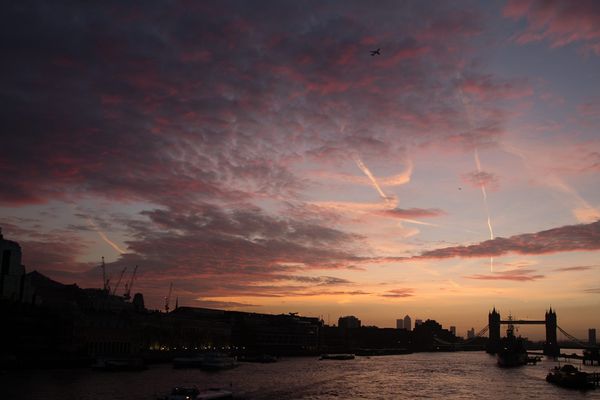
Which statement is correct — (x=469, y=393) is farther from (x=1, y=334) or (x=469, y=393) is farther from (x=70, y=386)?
(x=1, y=334)

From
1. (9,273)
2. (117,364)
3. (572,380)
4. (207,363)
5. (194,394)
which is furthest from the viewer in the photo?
(9,273)

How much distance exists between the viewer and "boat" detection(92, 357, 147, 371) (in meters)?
136

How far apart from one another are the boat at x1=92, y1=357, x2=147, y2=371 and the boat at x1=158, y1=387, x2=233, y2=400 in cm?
5953

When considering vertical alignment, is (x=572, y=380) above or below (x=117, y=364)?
above

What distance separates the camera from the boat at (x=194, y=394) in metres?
76.2

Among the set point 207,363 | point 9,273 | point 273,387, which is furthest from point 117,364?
point 9,273

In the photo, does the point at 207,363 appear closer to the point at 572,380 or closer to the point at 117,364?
the point at 117,364

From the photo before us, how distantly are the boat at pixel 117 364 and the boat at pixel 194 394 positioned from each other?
59533 millimetres

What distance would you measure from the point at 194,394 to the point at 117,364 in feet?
217

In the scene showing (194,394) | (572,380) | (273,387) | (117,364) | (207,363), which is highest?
(572,380)

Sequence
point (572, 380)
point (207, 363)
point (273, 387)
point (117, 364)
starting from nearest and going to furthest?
point (273, 387) < point (572, 380) < point (117, 364) < point (207, 363)

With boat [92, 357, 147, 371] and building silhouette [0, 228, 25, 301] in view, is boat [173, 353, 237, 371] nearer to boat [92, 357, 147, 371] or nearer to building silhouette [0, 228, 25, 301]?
boat [92, 357, 147, 371]

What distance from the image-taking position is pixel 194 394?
3098 inches

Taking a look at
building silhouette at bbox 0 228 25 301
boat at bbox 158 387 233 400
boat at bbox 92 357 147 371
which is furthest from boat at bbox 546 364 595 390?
building silhouette at bbox 0 228 25 301
